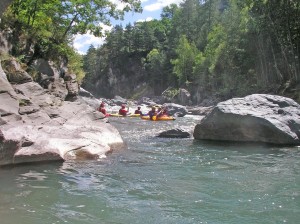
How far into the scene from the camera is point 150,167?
9.66m

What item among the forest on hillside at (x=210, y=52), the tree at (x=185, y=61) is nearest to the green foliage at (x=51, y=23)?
the forest on hillside at (x=210, y=52)

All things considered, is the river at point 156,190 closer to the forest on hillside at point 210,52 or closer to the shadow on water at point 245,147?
the shadow on water at point 245,147

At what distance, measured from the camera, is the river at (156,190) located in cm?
583

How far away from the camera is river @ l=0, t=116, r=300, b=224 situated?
5832 mm

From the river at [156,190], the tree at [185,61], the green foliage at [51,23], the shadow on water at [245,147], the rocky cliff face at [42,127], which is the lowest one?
the river at [156,190]

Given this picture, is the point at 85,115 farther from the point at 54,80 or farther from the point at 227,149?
the point at 227,149

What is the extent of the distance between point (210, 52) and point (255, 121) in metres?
44.7

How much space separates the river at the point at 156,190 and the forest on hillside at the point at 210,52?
2061 cm

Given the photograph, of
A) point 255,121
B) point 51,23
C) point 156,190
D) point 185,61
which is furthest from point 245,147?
point 185,61

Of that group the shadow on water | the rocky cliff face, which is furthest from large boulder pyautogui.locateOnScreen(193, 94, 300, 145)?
the rocky cliff face

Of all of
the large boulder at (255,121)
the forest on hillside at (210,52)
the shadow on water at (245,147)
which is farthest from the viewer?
the forest on hillside at (210,52)

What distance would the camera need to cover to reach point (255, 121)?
13.6 metres

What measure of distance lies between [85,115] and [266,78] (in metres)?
31.0

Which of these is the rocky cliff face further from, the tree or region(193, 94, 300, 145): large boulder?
the tree
